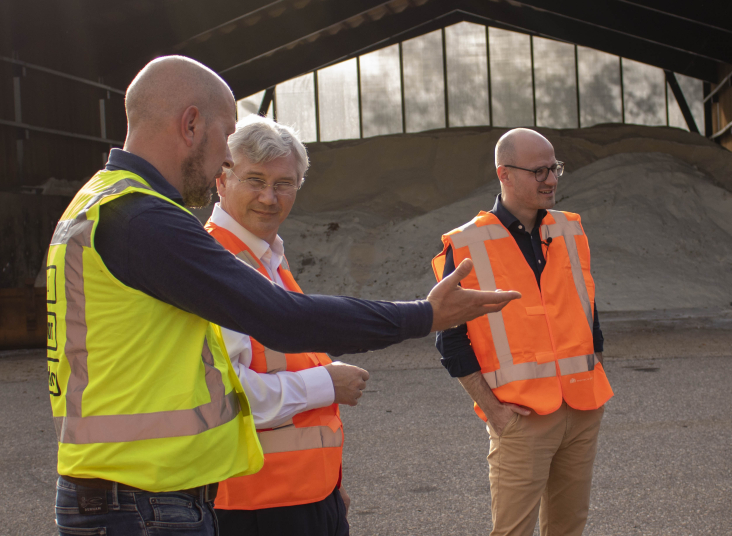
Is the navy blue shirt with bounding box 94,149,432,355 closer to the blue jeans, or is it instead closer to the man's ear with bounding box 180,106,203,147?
the man's ear with bounding box 180,106,203,147

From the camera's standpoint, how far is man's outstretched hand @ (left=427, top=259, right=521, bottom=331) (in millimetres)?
1680

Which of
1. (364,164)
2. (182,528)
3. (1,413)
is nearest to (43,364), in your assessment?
(1,413)

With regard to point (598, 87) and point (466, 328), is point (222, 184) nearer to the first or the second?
point (466, 328)

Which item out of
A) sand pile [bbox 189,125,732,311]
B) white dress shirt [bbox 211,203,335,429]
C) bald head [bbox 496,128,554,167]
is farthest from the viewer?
sand pile [bbox 189,125,732,311]

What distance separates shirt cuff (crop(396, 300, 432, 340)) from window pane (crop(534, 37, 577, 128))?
25044 mm

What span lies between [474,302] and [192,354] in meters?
0.71

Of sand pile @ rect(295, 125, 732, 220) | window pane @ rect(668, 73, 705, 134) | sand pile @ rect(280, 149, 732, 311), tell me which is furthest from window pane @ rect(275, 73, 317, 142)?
window pane @ rect(668, 73, 705, 134)

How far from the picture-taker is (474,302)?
1712 millimetres

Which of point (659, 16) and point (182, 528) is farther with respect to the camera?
point (659, 16)

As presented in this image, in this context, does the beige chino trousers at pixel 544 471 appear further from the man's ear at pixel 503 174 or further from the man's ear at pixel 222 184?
the man's ear at pixel 222 184

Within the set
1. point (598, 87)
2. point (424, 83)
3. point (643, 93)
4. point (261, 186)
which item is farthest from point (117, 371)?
point (643, 93)

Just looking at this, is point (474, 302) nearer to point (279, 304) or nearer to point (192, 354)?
point (279, 304)

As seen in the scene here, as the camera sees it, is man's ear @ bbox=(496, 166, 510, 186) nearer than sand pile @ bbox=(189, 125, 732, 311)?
Yes

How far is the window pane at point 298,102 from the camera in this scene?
25.2m
